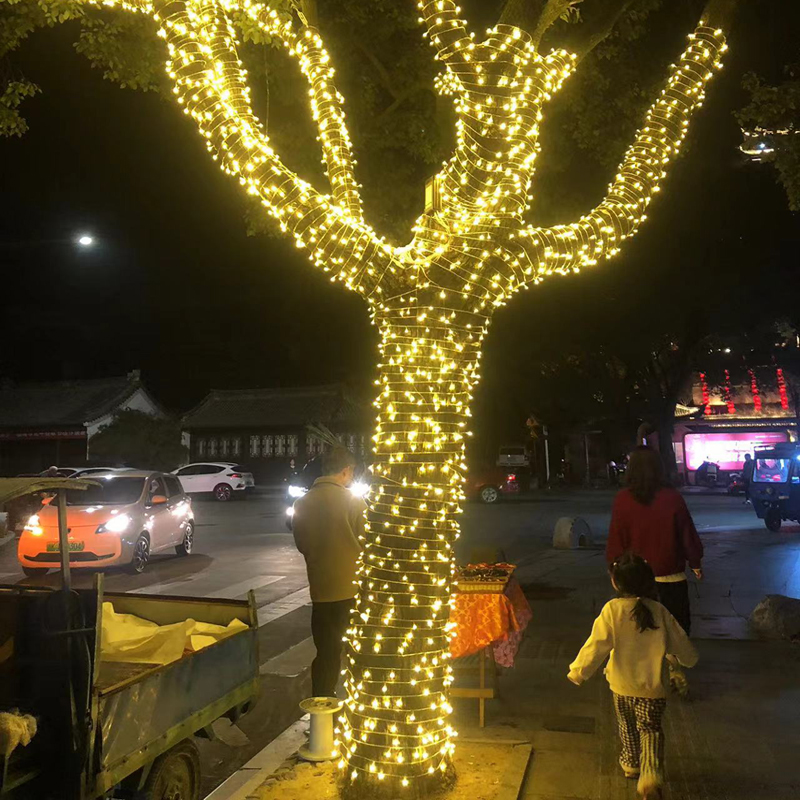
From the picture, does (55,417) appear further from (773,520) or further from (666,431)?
(773,520)

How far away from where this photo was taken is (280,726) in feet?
17.6

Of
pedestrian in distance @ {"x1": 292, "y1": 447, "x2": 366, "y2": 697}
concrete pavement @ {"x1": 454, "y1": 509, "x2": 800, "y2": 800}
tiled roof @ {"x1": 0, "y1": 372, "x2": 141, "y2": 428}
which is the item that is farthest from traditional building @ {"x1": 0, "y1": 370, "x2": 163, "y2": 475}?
pedestrian in distance @ {"x1": 292, "y1": 447, "x2": 366, "y2": 697}

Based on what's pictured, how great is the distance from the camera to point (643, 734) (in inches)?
153

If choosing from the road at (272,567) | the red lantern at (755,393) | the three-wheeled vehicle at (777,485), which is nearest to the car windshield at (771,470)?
the three-wheeled vehicle at (777,485)

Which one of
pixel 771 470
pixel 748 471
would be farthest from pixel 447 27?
pixel 748 471

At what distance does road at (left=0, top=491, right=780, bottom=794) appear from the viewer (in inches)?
218

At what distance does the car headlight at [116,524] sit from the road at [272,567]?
0.74 meters

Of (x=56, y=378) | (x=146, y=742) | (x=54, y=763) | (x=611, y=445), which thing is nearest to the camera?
(x=54, y=763)

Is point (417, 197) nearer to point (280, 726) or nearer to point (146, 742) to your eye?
point (280, 726)

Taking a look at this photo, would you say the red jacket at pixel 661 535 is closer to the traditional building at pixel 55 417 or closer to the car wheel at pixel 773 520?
the car wheel at pixel 773 520

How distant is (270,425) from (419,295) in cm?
4067

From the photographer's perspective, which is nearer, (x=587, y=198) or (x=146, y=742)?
(x=146, y=742)

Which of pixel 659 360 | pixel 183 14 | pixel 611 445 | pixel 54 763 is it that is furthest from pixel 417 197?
pixel 611 445

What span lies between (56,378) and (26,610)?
170 ft
